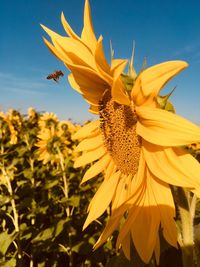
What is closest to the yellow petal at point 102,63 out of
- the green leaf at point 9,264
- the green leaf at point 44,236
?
the green leaf at point 9,264

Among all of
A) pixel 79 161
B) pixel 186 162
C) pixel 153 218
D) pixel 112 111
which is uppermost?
pixel 112 111

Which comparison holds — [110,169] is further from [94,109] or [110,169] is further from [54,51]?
[54,51]

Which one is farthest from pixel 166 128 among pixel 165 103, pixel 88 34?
pixel 88 34

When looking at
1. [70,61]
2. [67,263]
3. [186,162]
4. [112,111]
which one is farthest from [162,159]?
[67,263]

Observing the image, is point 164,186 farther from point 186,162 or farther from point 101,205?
point 101,205

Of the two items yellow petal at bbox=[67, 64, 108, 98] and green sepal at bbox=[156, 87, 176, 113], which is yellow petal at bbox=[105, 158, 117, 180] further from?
green sepal at bbox=[156, 87, 176, 113]

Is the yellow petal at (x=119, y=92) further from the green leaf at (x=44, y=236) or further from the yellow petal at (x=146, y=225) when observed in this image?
the green leaf at (x=44, y=236)

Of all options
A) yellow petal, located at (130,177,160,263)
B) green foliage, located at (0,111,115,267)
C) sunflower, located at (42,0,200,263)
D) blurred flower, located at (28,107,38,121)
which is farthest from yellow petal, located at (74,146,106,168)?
blurred flower, located at (28,107,38,121)

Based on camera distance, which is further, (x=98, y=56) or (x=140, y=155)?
(x=140, y=155)
